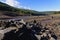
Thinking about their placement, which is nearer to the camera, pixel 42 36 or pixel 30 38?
pixel 30 38

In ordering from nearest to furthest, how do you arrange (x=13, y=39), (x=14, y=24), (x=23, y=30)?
1. (x=13, y=39)
2. (x=23, y=30)
3. (x=14, y=24)

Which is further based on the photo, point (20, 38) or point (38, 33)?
point (38, 33)

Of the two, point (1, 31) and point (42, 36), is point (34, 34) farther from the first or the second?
point (1, 31)

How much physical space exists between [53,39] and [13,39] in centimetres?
704

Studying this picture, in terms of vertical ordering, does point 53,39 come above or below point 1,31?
below

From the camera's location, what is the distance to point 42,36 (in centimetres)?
2641

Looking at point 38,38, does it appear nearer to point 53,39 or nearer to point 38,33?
point 38,33

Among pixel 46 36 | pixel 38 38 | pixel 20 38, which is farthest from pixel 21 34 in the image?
pixel 46 36

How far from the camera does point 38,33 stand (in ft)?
88.5

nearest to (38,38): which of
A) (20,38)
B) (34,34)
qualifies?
(34,34)

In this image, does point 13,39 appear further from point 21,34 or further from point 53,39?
point 53,39

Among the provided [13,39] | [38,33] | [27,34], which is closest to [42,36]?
[38,33]

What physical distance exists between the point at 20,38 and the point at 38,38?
97.5 inches

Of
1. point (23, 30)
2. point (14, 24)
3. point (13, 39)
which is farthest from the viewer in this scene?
point (14, 24)
